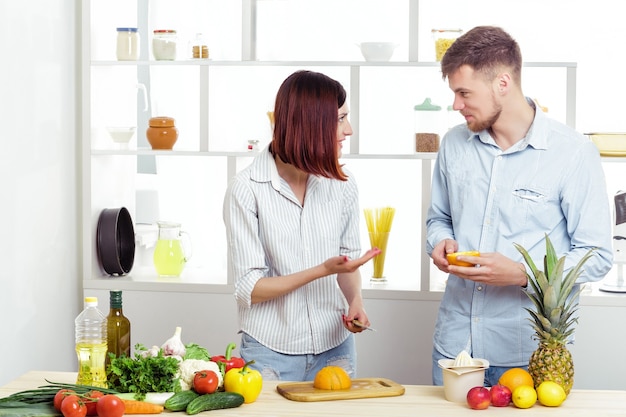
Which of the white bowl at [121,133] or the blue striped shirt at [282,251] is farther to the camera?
the white bowl at [121,133]

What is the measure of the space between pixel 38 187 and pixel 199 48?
948 millimetres

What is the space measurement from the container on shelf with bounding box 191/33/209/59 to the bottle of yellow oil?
6.23 feet

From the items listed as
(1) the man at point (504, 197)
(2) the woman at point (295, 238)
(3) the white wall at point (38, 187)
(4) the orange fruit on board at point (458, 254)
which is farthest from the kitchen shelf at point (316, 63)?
(4) the orange fruit on board at point (458, 254)

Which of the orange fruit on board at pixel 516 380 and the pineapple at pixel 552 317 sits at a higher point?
the pineapple at pixel 552 317

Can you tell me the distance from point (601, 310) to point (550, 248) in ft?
5.49

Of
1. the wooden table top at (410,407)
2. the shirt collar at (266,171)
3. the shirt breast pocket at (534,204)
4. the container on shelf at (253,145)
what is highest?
the container on shelf at (253,145)

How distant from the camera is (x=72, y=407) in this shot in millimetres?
2064

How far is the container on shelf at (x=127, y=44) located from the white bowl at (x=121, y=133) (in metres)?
0.32

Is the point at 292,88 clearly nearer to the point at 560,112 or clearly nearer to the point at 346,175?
the point at 346,175

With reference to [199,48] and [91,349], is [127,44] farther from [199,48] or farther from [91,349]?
[91,349]

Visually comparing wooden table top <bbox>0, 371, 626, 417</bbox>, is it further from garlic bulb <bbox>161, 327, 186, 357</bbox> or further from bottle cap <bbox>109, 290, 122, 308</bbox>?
bottle cap <bbox>109, 290, 122, 308</bbox>

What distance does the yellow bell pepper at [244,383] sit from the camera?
221 centimetres

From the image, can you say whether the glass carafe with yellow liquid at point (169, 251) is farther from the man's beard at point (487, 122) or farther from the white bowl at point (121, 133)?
the man's beard at point (487, 122)

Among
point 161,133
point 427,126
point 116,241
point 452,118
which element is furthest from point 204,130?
point 452,118
